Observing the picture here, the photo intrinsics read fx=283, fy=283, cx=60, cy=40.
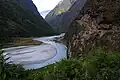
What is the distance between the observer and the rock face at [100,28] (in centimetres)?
2188

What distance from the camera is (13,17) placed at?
169 metres

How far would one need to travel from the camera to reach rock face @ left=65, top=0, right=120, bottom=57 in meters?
21.9

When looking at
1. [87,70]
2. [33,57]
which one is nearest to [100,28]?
[87,70]

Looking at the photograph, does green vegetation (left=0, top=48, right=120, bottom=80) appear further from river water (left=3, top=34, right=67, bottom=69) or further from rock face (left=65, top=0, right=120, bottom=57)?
river water (left=3, top=34, right=67, bottom=69)

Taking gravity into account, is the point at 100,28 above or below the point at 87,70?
above

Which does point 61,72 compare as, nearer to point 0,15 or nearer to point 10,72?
point 10,72

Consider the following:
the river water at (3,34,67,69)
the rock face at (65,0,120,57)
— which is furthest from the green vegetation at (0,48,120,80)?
the river water at (3,34,67,69)

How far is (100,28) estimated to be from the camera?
78.3 ft

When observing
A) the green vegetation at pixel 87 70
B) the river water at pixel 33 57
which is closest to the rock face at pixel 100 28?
the green vegetation at pixel 87 70

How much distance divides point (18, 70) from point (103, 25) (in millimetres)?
10708

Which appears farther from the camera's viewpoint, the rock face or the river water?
the river water

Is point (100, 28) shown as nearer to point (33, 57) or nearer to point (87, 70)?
point (87, 70)

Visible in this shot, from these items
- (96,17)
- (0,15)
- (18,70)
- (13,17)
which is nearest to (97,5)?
(96,17)

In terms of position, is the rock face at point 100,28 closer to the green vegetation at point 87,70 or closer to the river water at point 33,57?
the green vegetation at point 87,70
